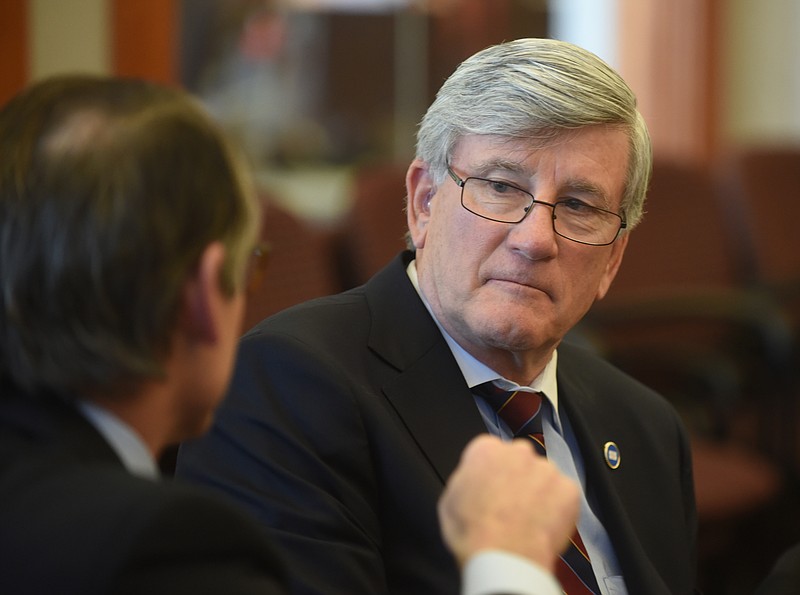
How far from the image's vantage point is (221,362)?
1.14m

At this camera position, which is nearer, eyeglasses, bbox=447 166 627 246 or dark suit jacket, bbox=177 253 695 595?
dark suit jacket, bbox=177 253 695 595

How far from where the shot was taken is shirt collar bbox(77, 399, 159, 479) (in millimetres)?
1076

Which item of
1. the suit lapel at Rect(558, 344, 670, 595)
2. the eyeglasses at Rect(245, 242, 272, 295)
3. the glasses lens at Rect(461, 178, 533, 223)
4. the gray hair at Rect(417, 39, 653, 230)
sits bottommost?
the suit lapel at Rect(558, 344, 670, 595)

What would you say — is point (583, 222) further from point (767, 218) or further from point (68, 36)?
point (767, 218)

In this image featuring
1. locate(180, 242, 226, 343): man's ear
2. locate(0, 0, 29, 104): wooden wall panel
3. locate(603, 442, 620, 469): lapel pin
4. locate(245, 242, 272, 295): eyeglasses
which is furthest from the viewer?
locate(0, 0, 29, 104): wooden wall panel

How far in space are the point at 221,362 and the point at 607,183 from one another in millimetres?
885

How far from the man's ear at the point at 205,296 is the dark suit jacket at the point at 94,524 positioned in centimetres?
14

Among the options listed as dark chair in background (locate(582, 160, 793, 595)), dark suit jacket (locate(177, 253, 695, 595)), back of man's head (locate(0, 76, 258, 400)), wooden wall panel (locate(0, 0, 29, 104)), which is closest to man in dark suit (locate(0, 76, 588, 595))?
back of man's head (locate(0, 76, 258, 400))

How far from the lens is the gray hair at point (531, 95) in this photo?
5.55 ft

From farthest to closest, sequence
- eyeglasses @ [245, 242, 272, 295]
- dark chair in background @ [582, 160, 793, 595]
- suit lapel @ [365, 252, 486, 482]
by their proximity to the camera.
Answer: dark chair in background @ [582, 160, 793, 595], suit lapel @ [365, 252, 486, 482], eyeglasses @ [245, 242, 272, 295]

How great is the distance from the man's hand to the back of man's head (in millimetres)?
388

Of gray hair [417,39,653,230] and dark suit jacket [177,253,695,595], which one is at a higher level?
gray hair [417,39,653,230]

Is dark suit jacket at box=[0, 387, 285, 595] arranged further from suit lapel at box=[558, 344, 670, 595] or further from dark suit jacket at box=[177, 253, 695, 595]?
suit lapel at box=[558, 344, 670, 595]

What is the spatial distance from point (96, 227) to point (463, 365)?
2.90 feet
